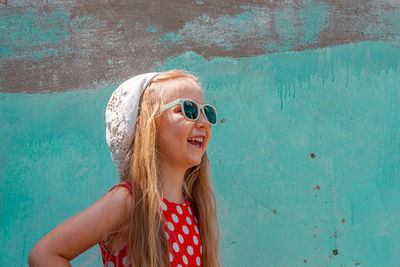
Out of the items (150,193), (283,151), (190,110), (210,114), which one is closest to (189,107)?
(190,110)

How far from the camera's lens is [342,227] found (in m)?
2.60

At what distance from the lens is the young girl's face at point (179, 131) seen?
71.9 inches

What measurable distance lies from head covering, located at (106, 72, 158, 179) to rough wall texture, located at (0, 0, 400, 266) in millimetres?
562

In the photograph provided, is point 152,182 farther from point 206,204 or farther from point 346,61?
point 346,61

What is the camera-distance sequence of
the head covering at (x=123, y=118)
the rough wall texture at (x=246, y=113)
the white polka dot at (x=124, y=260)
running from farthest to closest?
the rough wall texture at (x=246, y=113), the head covering at (x=123, y=118), the white polka dot at (x=124, y=260)

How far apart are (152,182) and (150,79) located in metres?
0.45

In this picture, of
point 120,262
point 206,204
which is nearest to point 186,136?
point 206,204

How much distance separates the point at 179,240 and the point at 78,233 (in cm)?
42

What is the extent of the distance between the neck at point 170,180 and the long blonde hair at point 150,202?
53 mm

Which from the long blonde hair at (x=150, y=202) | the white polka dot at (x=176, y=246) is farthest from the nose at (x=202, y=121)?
the white polka dot at (x=176, y=246)

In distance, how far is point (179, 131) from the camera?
71.7 inches

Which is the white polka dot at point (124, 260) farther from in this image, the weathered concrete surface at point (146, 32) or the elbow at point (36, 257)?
the weathered concrete surface at point (146, 32)

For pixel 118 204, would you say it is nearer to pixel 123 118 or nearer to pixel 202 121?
pixel 123 118

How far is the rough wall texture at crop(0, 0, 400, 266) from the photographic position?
234cm
